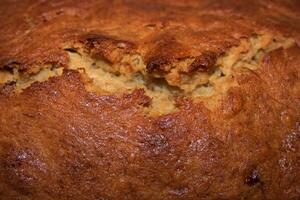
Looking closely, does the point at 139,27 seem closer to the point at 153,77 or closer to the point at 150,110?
the point at 153,77

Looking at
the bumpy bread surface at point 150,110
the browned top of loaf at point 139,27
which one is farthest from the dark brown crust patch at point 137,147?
the browned top of loaf at point 139,27

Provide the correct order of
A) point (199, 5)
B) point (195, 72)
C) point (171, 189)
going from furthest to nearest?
point (199, 5)
point (195, 72)
point (171, 189)

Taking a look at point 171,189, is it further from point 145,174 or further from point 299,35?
point 299,35

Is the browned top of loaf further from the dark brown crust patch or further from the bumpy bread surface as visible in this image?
the dark brown crust patch

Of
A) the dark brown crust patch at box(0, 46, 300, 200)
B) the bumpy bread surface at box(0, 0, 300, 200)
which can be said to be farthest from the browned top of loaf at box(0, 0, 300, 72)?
the dark brown crust patch at box(0, 46, 300, 200)

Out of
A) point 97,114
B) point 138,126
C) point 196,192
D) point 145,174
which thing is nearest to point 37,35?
point 97,114

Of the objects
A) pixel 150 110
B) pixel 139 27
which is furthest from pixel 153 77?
pixel 139 27
